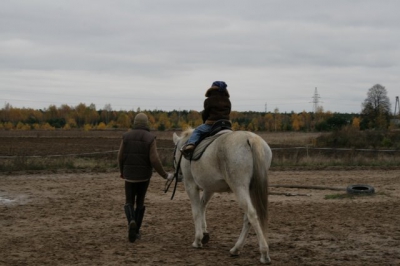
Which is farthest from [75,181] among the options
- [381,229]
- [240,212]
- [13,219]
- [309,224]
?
[381,229]

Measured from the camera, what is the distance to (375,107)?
59.8 meters

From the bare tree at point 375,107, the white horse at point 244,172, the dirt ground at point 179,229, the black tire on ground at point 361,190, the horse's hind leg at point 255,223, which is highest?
the bare tree at point 375,107

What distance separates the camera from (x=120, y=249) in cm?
744

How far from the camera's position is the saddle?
7.28 metres

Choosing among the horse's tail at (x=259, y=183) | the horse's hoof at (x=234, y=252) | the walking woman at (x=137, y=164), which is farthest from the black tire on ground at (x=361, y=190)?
the horse's tail at (x=259, y=183)

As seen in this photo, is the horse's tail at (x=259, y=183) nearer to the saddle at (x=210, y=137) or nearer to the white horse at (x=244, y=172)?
the white horse at (x=244, y=172)

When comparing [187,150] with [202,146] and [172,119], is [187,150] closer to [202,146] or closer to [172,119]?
[202,146]

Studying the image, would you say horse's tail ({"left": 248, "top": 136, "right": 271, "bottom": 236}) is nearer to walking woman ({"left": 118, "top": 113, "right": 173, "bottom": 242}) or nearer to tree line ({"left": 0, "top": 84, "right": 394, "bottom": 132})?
walking woman ({"left": 118, "top": 113, "right": 173, "bottom": 242})

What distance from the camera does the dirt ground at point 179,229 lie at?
22.5 ft

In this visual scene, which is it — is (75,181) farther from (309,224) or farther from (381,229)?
(381,229)

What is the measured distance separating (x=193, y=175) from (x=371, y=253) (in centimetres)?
265

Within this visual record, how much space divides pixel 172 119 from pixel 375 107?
57.8 metres

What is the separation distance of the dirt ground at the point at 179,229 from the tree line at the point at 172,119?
46349 mm

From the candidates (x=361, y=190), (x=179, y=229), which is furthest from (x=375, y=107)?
(x=179, y=229)
